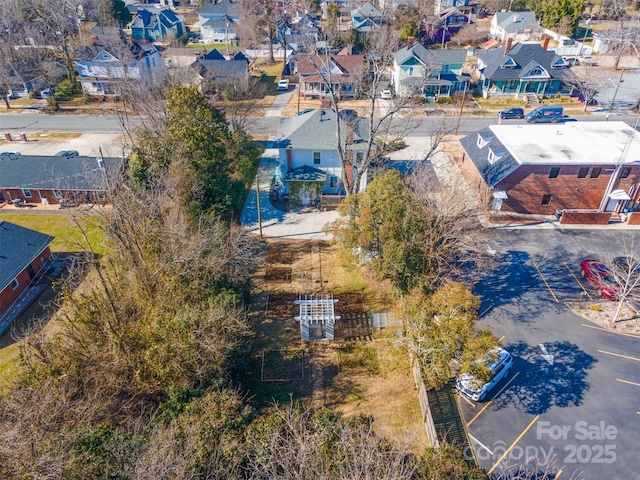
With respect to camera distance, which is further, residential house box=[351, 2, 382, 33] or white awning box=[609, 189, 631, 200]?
residential house box=[351, 2, 382, 33]

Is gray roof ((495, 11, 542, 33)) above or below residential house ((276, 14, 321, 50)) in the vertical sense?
above

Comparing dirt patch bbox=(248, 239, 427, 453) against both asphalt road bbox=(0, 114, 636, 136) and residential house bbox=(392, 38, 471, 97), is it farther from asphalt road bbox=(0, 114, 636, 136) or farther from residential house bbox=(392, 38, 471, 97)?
residential house bbox=(392, 38, 471, 97)

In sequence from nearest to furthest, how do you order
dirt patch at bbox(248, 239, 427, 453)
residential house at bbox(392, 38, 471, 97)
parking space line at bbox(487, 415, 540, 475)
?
1. parking space line at bbox(487, 415, 540, 475)
2. dirt patch at bbox(248, 239, 427, 453)
3. residential house at bbox(392, 38, 471, 97)

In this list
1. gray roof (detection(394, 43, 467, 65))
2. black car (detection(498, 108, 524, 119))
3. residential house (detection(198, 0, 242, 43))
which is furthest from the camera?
residential house (detection(198, 0, 242, 43))

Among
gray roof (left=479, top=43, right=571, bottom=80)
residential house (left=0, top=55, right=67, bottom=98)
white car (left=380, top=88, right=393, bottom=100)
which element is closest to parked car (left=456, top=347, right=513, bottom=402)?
white car (left=380, top=88, right=393, bottom=100)

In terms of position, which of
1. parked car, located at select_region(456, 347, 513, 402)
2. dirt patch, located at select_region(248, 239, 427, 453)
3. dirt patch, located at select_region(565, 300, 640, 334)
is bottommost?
dirt patch, located at select_region(248, 239, 427, 453)

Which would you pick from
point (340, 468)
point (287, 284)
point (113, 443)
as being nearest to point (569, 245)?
point (287, 284)

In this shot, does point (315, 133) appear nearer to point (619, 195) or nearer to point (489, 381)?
point (619, 195)
